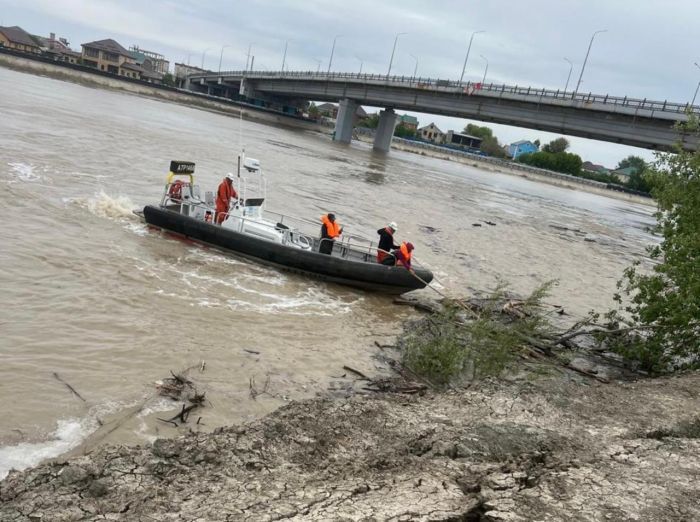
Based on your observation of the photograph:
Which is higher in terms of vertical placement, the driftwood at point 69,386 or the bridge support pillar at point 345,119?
the bridge support pillar at point 345,119

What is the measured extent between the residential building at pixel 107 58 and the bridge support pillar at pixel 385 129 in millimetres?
55638

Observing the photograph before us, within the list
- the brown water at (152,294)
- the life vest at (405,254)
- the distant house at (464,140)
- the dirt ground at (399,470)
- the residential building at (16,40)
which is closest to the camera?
the dirt ground at (399,470)

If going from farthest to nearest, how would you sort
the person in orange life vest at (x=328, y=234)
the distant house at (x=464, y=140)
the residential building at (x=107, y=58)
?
the distant house at (x=464, y=140) < the residential building at (x=107, y=58) < the person in orange life vest at (x=328, y=234)

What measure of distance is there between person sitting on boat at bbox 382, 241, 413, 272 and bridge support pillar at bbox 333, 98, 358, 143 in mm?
66361

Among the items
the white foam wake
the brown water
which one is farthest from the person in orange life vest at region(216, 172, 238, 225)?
the white foam wake

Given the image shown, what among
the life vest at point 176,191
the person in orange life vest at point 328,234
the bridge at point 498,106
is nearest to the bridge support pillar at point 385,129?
the bridge at point 498,106

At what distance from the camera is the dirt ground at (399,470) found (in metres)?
3.76

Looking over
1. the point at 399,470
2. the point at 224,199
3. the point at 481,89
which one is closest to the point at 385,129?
the point at 481,89

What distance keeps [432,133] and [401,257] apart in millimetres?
153345

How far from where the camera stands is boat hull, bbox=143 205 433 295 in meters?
13.0

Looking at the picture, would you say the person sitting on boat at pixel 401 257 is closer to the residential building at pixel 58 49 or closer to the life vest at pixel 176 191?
the life vest at pixel 176 191

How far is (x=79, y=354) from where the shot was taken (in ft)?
25.5

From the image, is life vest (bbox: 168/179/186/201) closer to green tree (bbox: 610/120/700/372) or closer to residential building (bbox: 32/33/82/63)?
green tree (bbox: 610/120/700/372)

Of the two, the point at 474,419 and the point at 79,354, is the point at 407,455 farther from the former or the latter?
the point at 79,354
